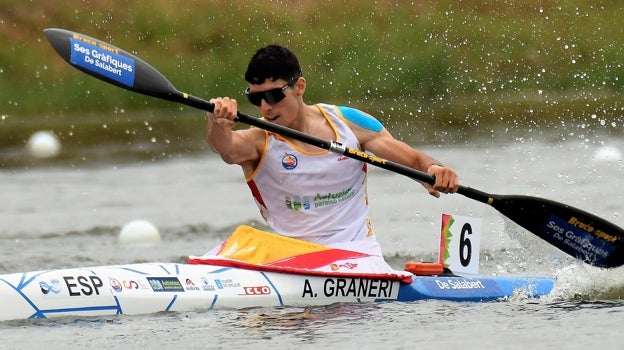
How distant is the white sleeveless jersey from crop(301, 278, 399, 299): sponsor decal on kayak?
238 millimetres

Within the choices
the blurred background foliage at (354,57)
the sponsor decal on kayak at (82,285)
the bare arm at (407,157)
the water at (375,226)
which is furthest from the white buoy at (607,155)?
the sponsor decal on kayak at (82,285)

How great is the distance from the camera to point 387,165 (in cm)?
920

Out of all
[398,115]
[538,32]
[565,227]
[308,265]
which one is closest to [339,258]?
[308,265]

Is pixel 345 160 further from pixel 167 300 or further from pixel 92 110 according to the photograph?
pixel 92 110

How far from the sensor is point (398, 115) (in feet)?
78.8

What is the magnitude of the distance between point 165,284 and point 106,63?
1328 mm

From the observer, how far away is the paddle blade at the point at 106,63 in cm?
840

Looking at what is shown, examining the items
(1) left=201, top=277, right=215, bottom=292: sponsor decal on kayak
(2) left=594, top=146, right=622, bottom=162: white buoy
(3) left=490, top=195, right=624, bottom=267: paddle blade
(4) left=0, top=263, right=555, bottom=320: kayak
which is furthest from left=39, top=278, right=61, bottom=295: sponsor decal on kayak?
(2) left=594, top=146, right=622, bottom=162: white buoy

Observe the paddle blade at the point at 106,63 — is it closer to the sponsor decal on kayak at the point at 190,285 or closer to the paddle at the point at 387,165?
the paddle at the point at 387,165

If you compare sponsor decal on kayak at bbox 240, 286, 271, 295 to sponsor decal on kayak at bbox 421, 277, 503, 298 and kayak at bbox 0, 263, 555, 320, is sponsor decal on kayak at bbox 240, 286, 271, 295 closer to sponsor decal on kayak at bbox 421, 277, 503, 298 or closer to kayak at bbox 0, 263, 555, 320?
kayak at bbox 0, 263, 555, 320

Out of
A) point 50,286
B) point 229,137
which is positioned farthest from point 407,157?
point 50,286

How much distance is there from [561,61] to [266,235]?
1774cm

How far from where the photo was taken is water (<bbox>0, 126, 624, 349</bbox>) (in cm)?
809

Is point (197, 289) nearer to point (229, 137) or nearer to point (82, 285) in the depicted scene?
point (82, 285)
